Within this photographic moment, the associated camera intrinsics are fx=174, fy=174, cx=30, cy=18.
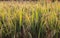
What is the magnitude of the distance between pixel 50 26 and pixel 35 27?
99mm

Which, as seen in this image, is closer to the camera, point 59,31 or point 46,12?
point 59,31

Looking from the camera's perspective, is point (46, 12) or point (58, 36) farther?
point (46, 12)

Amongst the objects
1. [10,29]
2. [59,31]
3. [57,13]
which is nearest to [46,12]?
[57,13]

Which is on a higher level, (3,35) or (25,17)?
(25,17)

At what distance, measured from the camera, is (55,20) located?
116 cm

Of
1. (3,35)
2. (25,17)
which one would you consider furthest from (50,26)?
(3,35)

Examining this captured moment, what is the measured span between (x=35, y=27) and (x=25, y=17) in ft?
0.33

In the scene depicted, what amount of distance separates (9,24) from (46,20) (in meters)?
0.25

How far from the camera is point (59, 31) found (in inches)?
44.3

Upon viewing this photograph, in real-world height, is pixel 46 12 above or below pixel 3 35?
above

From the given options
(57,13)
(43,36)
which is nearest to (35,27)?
(43,36)

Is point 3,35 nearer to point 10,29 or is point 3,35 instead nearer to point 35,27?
point 10,29

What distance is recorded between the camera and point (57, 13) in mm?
1220

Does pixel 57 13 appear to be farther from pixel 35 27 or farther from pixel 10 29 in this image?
pixel 10 29
